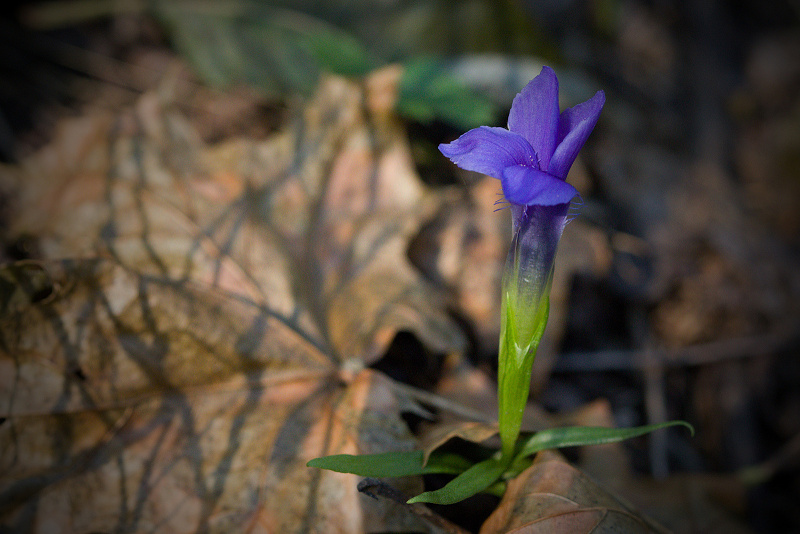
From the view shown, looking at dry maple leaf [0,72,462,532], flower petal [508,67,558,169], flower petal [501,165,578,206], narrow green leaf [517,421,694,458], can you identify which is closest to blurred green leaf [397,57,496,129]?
dry maple leaf [0,72,462,532]

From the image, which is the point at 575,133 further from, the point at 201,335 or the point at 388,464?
the point at 201,335

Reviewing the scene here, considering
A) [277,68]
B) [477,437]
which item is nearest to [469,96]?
[277,68]

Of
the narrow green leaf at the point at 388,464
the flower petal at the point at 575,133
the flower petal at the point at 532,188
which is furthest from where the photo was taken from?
the narrow green leaf at the point at 388,464

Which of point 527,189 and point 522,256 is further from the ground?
point 527,189

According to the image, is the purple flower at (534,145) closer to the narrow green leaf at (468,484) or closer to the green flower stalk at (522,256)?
the green flower stalk at (522,256)

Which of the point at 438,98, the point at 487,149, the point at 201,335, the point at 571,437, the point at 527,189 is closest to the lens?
the point at 527,189

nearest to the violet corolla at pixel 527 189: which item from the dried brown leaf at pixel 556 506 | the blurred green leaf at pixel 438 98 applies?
the dried brown leaf at pixel 556 506

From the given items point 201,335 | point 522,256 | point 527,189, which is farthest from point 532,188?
point 201,335
